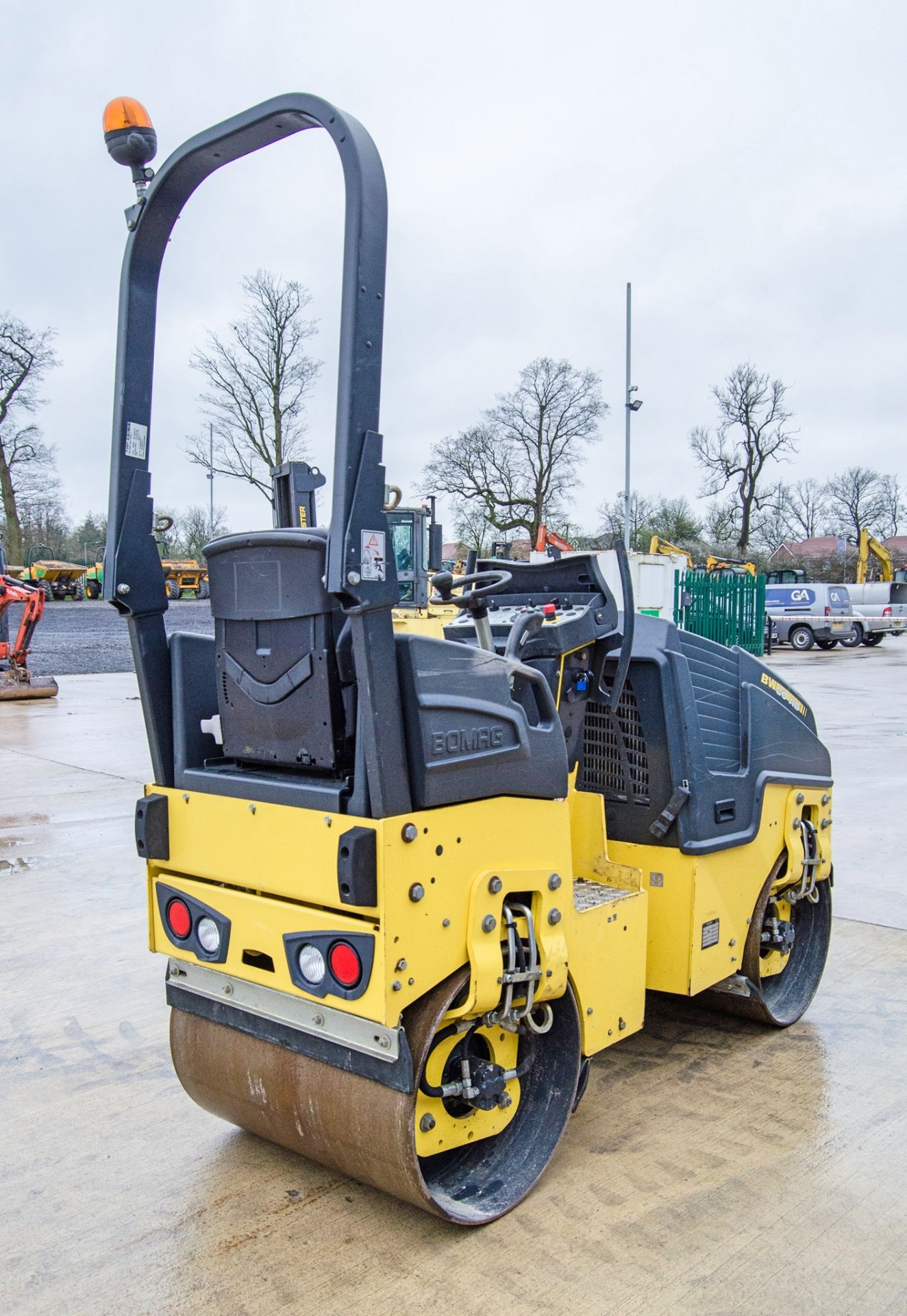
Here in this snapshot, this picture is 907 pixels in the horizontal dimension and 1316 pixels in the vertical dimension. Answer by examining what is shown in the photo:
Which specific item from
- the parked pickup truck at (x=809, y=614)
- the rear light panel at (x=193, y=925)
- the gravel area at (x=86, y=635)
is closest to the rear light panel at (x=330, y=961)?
the rear light panel at (x=193, y=925)

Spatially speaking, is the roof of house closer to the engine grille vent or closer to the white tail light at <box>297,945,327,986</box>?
the engine grille vent

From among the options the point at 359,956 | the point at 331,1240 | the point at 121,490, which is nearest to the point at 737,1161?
the point at 331,1240

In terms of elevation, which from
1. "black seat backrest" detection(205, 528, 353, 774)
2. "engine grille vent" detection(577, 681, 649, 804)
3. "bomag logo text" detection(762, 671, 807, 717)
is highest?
"black seat backrest" detection(205, 528, 353, 774)

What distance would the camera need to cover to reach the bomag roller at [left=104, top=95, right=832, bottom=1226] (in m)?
2.31

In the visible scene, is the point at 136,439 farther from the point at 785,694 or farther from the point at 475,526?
the point at 475,526

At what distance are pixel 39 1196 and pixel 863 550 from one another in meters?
38.9

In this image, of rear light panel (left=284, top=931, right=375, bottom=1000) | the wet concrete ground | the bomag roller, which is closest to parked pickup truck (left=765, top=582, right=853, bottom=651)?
the wet concrete ground

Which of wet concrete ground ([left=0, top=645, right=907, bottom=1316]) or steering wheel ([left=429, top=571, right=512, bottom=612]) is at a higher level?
steering wheel ([left=429, top=571, right=512, bottom=612])

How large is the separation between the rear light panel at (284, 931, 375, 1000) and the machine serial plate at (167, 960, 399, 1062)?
6 cm

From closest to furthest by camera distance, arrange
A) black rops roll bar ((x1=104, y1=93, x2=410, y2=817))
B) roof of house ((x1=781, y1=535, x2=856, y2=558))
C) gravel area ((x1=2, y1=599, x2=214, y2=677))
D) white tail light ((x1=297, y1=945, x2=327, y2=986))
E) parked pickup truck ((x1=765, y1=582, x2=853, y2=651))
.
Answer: black rops roll bar ((x1=104, y1=93, x2=410, y2=817))
white tail light ((x1=297, y1=945, x2=327, y2=986))
gravel area ((x1=2, y1=599, x2=214, y2=677))
parked pickup truck ((x1=765, y1=582, x2=853, y2=651))
roof of house ((x1=781, y1=535, x2=856, y2=558))

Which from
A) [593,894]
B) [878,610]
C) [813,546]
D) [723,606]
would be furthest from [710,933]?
[813,546]

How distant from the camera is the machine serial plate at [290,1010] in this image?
7.84 feet

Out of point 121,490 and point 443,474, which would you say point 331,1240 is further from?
point 443,474

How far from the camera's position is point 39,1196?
2855mm
